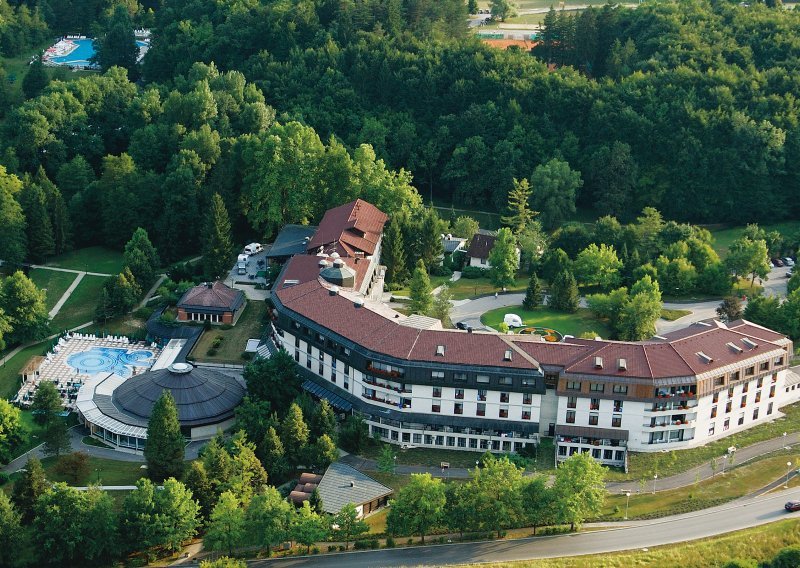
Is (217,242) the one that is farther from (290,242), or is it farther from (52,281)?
(52,281)

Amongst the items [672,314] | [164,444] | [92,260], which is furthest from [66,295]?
[672,314]

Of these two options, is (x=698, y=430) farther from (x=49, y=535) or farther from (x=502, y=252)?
(x=49, y=535)

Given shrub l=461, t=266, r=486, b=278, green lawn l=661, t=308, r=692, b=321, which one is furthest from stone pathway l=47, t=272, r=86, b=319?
green lawn l=661, t=308, r=692, b=321

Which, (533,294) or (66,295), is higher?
(533,294)

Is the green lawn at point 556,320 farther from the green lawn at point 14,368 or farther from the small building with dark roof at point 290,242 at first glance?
the green lawn at point 14,368

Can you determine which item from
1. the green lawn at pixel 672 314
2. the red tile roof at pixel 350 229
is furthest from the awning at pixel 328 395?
the green lawn at pixel 672 314

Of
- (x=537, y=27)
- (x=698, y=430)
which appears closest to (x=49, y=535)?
(x=698, y=430)

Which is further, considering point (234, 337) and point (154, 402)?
point (234, 337)

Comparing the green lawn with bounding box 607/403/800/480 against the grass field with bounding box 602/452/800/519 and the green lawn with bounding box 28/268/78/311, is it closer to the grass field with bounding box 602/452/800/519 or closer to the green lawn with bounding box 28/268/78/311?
the grass field with bounding box 602/452/800/519
